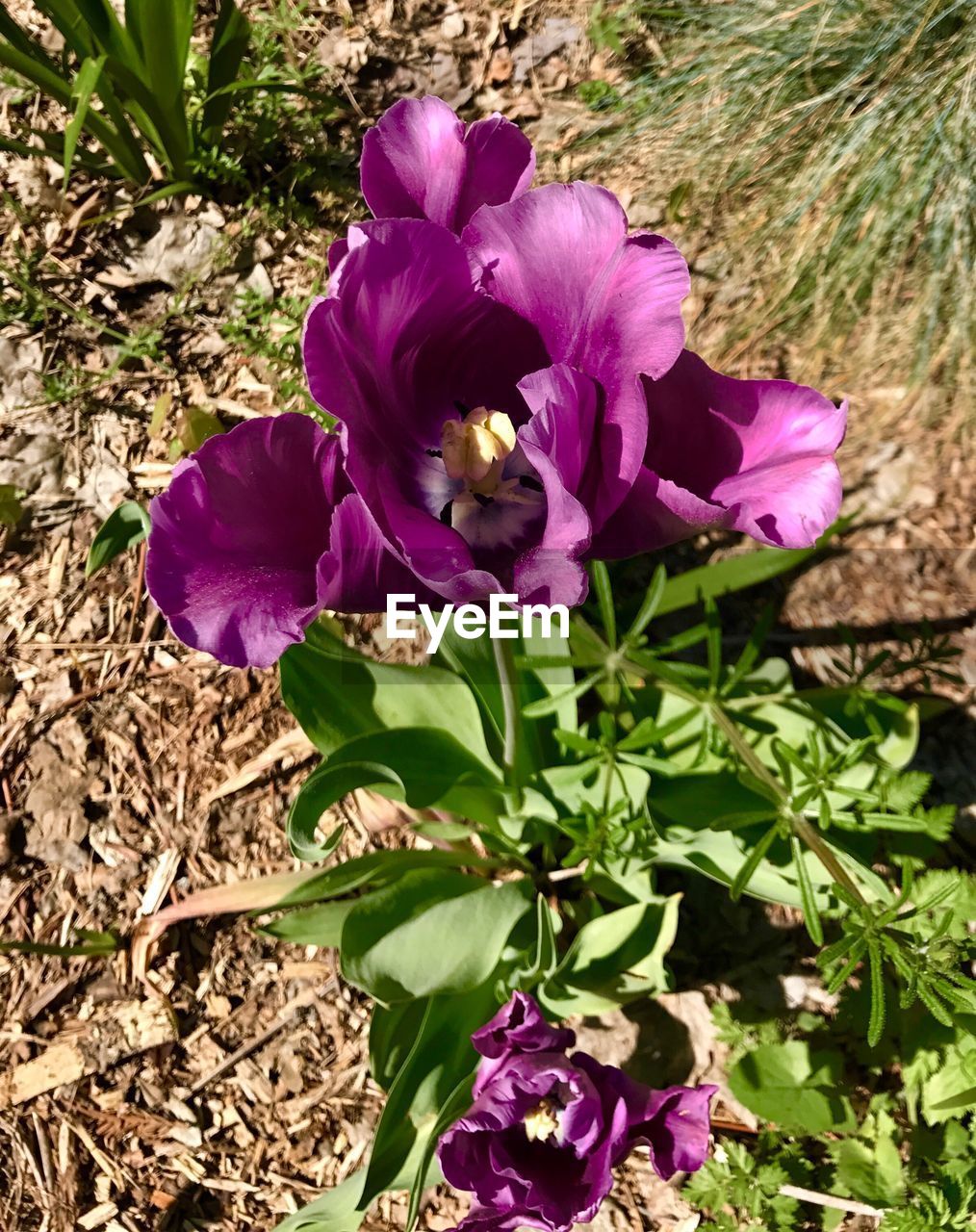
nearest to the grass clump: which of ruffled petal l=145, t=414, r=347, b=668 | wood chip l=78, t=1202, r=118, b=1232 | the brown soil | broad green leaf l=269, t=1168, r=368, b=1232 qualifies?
the brown soil

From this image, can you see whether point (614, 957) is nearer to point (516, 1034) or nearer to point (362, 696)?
point (516, 1034)

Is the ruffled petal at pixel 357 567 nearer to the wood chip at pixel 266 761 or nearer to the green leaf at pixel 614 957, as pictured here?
the green leaf at pixel 614 957

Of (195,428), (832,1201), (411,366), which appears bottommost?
(832,1201)

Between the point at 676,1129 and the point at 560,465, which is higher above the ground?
the point at 560,465

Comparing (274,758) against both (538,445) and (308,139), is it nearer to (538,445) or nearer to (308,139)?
(538,445)

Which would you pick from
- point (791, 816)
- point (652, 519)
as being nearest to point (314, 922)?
→ point (791, 816)

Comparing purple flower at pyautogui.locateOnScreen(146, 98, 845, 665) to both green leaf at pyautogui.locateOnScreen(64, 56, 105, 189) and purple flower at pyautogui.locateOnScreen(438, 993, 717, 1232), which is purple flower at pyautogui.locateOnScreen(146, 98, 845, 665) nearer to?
purple flower at pyautogui.locateOnScreen(438, 993, 717, 1232)

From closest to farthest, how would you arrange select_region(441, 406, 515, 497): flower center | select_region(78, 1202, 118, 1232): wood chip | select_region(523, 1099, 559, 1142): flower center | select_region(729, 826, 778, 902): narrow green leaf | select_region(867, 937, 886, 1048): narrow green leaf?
select_region(441, 406, 515, 497): flower center
select_region(867, 937, 886, 1048): narrow green leaf
select_region(729, 826, 778, 902): narrow green leaf
select_region(523, 1099, 559, 1142): flower center
select_region(78, 1202, 118, 1232): wood chip
